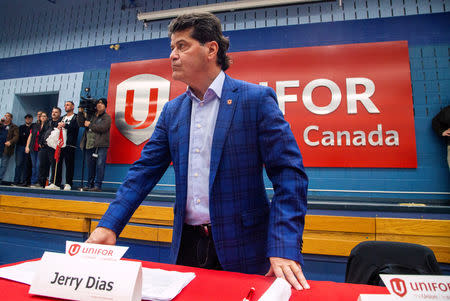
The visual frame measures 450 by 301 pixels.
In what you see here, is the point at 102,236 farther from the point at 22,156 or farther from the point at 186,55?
the point at 22,156

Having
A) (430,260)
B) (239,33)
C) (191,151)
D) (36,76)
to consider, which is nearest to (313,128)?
(239,33)

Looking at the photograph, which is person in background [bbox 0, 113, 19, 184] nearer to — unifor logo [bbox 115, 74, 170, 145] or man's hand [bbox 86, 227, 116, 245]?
unifor logo [bbox 115, 74, 170, 145]

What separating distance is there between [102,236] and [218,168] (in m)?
0.45

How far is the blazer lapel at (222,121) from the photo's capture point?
91 centimetres

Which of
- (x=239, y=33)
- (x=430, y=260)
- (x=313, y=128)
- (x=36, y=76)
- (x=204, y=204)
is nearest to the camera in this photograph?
(x=204, y=204)

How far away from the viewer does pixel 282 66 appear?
3736 millimetres

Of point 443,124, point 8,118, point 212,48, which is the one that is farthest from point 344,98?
point 8,118

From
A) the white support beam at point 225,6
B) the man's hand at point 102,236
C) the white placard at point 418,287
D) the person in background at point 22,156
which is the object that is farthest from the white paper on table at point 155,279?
the person in background at point 22,156

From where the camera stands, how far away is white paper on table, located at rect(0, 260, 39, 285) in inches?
24.9

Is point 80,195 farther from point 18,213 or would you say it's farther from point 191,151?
point 191,151

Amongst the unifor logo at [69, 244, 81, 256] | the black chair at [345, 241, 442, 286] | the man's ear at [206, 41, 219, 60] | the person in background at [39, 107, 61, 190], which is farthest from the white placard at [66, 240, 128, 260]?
the person in background at [39, 107, 61, 190]

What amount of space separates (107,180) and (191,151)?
3771 mm

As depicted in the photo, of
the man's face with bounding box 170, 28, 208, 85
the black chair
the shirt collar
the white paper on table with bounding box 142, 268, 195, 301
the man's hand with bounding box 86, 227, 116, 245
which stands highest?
the man's face with bounding box 170, 28, 208, 85

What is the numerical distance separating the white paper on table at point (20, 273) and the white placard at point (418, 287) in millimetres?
807
